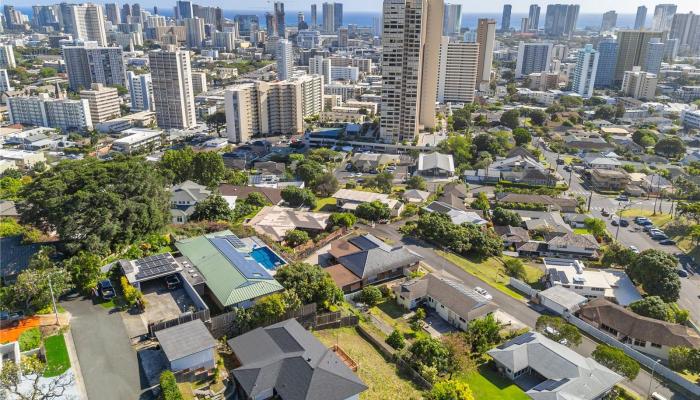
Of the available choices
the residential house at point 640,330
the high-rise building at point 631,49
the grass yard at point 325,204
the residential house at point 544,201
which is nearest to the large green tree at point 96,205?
the grass yard at point 325,204

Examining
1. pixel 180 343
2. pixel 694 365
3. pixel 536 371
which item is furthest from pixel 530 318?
pixel 180 343

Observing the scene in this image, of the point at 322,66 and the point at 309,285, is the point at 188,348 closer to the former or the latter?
the point at 309,285

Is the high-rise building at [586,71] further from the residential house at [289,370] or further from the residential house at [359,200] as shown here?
the residential house at [289,370]

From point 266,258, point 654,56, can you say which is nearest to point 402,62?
point 266,258

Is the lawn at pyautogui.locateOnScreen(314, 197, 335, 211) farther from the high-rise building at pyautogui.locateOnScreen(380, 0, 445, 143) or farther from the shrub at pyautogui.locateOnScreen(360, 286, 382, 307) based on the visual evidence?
the high-rise building at pyautogui.locateOnScreen(380, 0, 445, 143)

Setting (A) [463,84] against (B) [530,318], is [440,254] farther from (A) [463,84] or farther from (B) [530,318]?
(A) [463,84]
